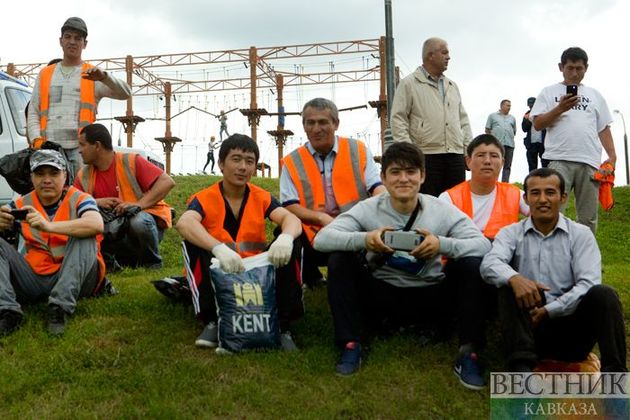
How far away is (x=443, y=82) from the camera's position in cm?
642

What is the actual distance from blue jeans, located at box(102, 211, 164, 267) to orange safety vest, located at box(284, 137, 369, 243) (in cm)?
191

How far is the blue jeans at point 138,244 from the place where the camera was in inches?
254

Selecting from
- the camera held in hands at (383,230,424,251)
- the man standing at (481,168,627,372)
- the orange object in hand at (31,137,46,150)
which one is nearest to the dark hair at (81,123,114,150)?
the orange object in hand at (31,137,46,150)

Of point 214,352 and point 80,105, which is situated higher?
point 80,105

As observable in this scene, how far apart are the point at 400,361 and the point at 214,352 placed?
1.23 m

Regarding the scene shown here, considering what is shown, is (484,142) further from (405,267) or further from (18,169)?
(18,169)

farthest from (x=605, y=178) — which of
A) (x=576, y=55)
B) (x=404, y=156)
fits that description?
→ (x=404, y=156)

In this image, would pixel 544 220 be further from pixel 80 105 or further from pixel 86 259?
pixel 80 105

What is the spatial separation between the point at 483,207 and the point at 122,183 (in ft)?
11.8

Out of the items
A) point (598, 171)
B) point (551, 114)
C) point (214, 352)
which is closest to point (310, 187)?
point (214, 352)

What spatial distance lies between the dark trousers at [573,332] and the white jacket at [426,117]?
265 centimetres

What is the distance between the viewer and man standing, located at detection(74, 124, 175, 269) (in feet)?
20.4

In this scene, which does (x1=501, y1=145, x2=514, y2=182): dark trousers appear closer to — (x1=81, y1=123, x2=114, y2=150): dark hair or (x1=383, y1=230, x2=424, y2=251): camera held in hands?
(x1=81, y1=123, x2=114, y2=150): dark hair

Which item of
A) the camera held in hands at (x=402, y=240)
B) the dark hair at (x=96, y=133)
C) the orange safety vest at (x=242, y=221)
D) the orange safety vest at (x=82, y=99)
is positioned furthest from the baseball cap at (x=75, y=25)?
the camera held in hands at (x=402, y=240)
